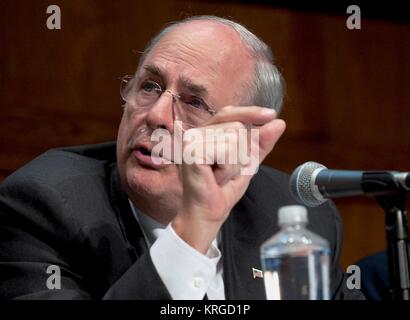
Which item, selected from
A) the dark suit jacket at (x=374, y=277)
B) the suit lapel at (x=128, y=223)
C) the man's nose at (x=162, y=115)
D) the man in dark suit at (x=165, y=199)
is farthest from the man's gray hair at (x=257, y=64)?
the dark suit jacket at (x=374, y=277)

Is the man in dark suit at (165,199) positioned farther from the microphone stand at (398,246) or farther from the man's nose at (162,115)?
the microphone stand at (398,246)

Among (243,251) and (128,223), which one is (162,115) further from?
(243,251)

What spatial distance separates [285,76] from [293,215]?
4.41ft

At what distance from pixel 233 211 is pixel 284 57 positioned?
33.4 inches

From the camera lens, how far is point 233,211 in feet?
6.21

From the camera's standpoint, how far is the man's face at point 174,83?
1.68 meters

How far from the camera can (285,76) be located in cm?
253

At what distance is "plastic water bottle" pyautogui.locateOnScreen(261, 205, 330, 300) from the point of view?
1.28 metres

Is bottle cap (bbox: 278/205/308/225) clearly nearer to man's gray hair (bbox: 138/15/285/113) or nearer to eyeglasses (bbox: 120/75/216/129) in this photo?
eyeglasses (bbox: 120/75/216/129)

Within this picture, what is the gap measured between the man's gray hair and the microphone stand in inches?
30.0

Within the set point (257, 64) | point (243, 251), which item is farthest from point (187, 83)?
point (243, 251)

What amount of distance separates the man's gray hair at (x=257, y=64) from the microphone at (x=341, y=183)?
593 millimetres
